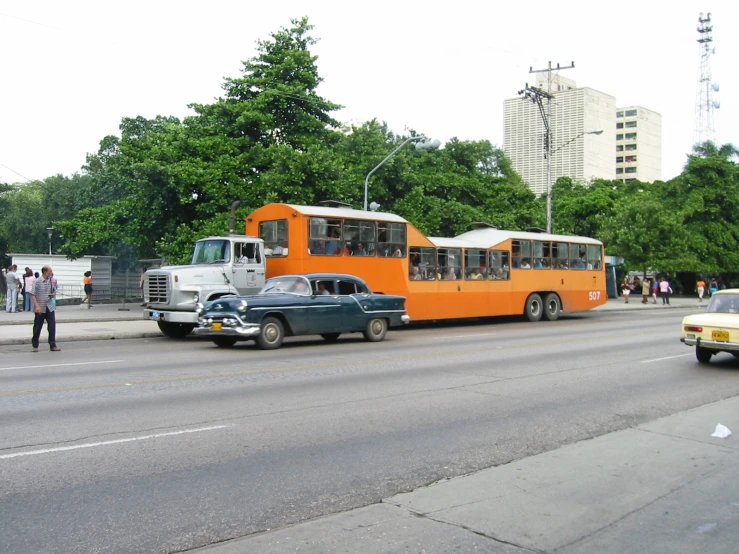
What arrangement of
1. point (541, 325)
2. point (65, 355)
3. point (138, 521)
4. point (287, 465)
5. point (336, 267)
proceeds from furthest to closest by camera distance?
point (541, 325), point (336, 267), point (65, 355), point (287, 465), point (138, 521)

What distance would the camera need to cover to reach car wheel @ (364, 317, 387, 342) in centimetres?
1806

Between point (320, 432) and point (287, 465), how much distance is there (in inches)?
52.5

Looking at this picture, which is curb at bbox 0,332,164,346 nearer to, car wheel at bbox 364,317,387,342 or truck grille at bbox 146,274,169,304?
truck grille at bbox 146,274,169,304

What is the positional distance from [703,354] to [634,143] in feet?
420

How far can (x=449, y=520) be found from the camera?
501cm

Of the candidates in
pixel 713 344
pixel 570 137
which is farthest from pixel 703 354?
pixel 570 137

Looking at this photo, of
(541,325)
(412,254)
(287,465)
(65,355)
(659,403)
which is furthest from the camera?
(541,325)

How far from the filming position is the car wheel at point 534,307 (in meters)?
27.8

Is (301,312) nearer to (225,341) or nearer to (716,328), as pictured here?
(225,341)

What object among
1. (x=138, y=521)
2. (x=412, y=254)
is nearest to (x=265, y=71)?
(x=412, y=254)

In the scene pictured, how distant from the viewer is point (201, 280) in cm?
1908

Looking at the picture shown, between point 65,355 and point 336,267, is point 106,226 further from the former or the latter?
point 65,355

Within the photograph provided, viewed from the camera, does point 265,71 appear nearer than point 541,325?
No

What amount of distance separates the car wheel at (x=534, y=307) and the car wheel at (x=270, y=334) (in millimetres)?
14109
